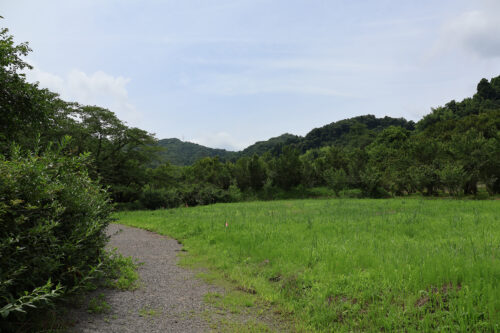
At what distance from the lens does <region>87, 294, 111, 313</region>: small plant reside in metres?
4.37

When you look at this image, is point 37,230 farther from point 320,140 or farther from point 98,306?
point 320,140

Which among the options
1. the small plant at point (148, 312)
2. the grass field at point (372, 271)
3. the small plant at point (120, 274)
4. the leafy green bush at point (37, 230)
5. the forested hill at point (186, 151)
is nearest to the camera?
the leafy green bush at point (37, 230)

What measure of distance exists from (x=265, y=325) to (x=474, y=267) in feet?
12.8

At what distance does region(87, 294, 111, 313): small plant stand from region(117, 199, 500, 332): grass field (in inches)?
111

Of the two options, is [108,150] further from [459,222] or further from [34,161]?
[459,222]

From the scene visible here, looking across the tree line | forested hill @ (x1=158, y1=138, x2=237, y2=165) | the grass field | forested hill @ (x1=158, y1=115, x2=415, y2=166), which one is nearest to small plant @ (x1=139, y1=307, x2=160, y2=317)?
the grass field

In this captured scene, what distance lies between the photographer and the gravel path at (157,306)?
405cm

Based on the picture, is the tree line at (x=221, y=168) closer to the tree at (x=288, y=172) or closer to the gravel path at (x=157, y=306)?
the tree at (x=288, y=172)

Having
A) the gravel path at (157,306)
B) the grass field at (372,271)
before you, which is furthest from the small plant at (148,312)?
the grass field at (372,271)

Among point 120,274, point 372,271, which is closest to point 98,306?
point 120,274

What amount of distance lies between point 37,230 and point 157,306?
8.37 ft

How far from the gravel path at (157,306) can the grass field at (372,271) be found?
111cm

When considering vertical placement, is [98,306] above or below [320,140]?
below

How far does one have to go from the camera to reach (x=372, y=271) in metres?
5.38
